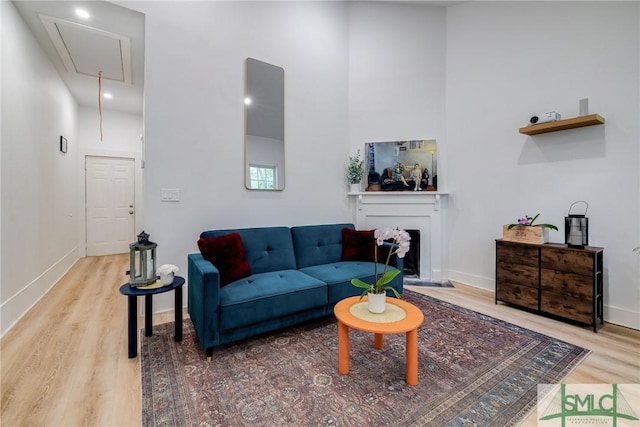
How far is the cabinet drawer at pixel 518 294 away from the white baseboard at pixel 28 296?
460 centimetres

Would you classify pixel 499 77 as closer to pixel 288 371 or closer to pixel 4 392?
pixel 288 371

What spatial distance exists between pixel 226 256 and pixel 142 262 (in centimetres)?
61

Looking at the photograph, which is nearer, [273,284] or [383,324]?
[383,324]

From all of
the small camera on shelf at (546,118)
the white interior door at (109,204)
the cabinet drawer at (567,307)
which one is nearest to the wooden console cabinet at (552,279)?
the cabinet drawer at (567,307)

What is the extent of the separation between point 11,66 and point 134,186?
351 cm

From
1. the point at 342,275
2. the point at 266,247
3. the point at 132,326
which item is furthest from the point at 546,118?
the point at 132,326

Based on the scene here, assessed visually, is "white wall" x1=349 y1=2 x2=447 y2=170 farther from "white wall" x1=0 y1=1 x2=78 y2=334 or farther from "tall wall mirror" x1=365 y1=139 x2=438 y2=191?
"white wall" x1=0 y1=1 x2=78 y2=334

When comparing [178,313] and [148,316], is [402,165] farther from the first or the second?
[148,316]

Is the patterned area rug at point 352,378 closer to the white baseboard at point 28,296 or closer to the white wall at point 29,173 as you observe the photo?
the white baseboard at point 28,296

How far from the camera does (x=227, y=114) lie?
302 cm

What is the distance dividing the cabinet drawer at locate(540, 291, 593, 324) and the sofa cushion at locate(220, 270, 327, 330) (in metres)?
2.12

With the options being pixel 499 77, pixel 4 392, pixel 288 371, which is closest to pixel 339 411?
pixel 288 371

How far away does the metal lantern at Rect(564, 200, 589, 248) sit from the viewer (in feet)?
8.22

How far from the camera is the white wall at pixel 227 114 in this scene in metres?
2.69
